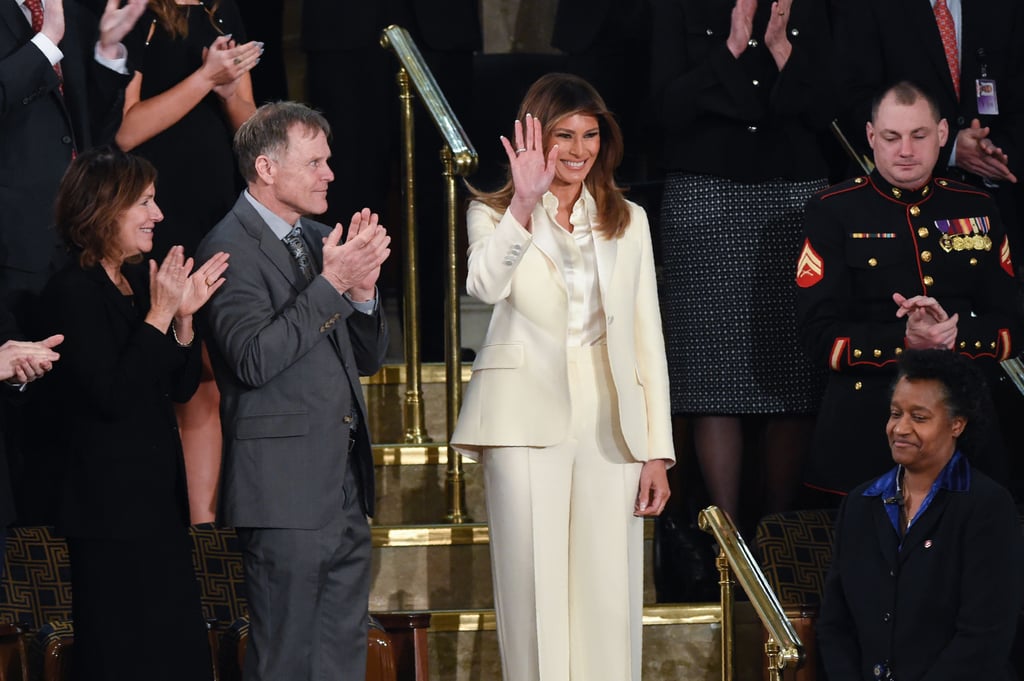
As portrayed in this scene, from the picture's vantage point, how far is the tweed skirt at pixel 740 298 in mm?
5000

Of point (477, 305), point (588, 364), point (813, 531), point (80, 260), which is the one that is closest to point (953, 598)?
point (813, 531)

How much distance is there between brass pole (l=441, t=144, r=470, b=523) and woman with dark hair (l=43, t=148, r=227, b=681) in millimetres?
1163

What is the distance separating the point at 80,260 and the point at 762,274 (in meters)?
2.11

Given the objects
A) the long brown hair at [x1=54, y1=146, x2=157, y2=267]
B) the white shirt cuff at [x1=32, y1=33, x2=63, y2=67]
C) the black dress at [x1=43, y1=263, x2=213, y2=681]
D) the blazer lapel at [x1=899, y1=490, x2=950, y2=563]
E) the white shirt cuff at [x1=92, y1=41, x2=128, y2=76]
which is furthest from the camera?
the white shirt cuff at [x1=92, y1=41, x2=128, y2=76]

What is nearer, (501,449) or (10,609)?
(501,449)

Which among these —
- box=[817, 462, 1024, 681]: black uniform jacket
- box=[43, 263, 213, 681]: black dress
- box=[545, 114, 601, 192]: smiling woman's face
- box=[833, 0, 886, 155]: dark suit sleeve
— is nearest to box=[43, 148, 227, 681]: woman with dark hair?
box=[43, 263, 213, 681]: black dress

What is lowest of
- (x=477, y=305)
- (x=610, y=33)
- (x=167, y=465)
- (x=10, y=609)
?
(x=10, y=609)

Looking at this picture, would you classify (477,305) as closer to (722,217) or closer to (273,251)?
(722,217)

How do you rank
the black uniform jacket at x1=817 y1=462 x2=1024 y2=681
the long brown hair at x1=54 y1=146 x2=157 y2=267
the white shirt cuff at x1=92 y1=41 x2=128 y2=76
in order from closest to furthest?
1. the long brown hair at x1=54 y1=146 x2=157 y2=267
2. the black uniform jacket at x1=817 y1=462 x2=1024 y2=681
3. the white shirt cuff at x1=92 y1=41 x2=128 y2=76

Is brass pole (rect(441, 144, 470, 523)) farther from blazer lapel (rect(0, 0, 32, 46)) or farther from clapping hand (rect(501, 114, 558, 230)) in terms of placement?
blazer lapel (rect(0, 0, 32, 46))

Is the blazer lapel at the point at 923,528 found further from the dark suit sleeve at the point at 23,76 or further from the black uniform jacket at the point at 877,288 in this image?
the dark suit sleeve at the point at 23,76

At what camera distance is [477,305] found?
21.8ft

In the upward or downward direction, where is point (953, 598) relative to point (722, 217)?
downward

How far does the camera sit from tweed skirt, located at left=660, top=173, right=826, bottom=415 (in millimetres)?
5000
